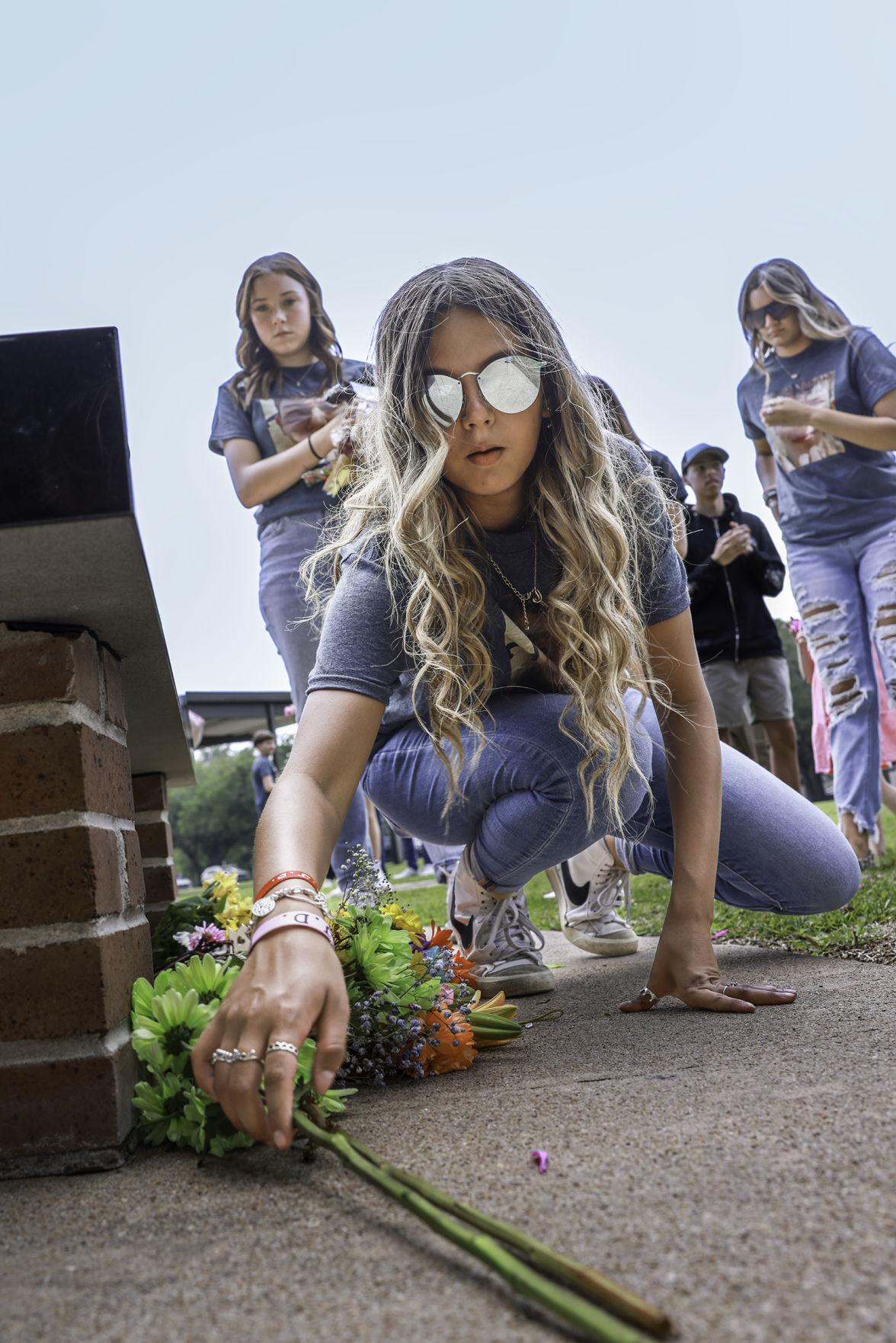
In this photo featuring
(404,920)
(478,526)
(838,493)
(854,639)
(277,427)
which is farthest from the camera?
(838,493)

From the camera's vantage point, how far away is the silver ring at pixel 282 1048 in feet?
3.56

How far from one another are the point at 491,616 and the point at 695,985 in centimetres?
86

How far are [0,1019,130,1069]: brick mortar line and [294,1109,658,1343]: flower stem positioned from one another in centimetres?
37

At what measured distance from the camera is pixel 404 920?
1.87m

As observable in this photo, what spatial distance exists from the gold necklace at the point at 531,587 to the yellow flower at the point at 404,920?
2.39 feet

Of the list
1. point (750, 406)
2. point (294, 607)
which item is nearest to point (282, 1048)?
point (294, 607)

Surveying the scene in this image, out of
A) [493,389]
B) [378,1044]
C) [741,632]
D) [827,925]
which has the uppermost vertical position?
[493,389]

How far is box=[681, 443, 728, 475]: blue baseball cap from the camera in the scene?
6082mm

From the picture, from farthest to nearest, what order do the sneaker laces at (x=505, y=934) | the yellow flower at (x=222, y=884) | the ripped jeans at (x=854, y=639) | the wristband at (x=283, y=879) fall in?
the ripped jeans at (x=854, y=639) < the sneaker laces at (x=505, y=934) < the yellow flower at (x=222, y=884) < the wristband at (x=283, y=879)

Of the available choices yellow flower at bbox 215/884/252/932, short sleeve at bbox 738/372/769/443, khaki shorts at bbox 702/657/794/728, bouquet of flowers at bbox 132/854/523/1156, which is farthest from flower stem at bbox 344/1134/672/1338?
khaki shorts at bbox 702/657/794/728

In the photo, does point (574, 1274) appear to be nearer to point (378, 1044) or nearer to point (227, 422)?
point (378, 1044)

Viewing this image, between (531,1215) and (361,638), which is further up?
(361,638)

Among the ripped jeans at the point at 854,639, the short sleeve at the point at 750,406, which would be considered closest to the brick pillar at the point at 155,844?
the ripped jeans at the point at 854,639

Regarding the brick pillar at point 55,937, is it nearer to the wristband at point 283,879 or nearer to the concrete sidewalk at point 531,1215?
the concrete sidewalk at point 531,1215
